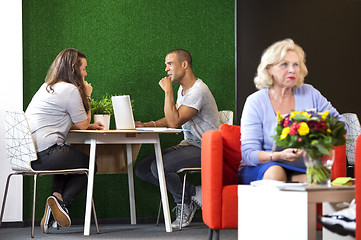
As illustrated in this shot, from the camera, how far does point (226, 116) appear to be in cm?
490

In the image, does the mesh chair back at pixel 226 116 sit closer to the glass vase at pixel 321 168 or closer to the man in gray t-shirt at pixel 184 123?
the man in gray t-shirt at pixel 184 123

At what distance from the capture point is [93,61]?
517 centimetres

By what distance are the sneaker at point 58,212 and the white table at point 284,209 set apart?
1781mm

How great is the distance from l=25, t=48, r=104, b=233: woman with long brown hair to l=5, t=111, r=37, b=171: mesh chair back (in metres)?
0.09

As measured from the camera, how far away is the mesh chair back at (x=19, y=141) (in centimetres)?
413

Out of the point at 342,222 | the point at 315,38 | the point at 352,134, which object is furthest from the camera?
the point at 315,38

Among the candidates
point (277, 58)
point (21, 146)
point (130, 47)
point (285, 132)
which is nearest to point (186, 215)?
point (21, 146)

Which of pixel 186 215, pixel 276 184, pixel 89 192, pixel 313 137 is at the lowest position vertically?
pixel 186 215

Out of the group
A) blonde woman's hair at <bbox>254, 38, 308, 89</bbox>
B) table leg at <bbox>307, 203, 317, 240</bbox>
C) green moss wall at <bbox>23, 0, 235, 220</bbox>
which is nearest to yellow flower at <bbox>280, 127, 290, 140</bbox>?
table leg at <bbox>307, 203, 317, 240</bbox>

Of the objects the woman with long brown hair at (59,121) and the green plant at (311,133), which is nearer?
the green plant at (311,133)

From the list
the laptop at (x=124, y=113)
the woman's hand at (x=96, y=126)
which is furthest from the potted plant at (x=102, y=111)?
the laptop at (x=124, y=113)

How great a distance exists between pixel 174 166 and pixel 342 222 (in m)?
2.49

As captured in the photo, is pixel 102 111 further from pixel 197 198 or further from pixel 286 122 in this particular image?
pixel 286 122

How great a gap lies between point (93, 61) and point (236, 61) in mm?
1303
